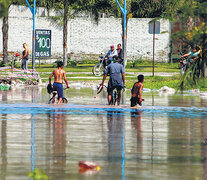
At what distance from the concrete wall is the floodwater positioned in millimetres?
40006

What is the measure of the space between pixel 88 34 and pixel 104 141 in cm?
5123

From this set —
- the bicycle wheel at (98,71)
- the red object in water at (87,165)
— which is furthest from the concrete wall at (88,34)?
the red object in water at (87,165)

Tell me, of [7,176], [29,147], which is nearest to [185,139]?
[29,147]

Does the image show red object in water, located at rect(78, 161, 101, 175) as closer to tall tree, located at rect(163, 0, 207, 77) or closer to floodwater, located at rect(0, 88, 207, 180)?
floodwater, located at rect(0, 88, 207, 180)

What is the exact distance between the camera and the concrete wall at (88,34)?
205 feet

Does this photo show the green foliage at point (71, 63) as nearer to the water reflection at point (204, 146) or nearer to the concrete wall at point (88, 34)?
the concrete wall at point (88, 34)

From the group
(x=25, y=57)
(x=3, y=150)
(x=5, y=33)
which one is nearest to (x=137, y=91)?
(x=3, y=150)

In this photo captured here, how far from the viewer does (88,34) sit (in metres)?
64.4

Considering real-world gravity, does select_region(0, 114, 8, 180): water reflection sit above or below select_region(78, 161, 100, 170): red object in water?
below

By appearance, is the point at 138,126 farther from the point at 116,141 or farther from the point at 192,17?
the point at 192,17

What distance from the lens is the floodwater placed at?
10117 mm

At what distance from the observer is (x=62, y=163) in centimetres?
1068

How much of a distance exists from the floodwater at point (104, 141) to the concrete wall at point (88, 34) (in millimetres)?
40006

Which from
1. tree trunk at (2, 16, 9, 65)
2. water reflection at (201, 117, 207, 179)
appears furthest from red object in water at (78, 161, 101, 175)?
tree trunk at (2, 16, 9, 65)
